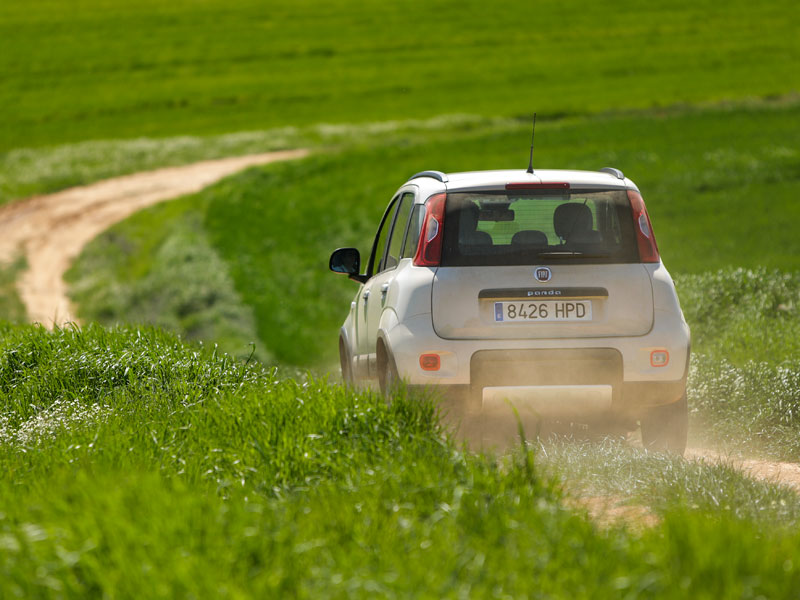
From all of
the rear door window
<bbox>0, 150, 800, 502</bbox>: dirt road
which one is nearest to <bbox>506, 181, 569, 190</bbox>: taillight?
the rear door window

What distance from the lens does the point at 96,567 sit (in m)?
3.56

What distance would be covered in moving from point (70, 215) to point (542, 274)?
25.4 meters

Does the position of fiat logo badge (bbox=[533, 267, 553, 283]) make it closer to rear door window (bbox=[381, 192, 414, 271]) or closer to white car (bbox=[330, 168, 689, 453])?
white car (bbox=[330, 168, 689, 453])

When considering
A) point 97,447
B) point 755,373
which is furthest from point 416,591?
point 755,373

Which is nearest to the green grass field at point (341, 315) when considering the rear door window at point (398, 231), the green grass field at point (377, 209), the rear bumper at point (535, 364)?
the green grass field at point (377, 209)

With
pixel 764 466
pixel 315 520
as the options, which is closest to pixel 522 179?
pixel 764 466

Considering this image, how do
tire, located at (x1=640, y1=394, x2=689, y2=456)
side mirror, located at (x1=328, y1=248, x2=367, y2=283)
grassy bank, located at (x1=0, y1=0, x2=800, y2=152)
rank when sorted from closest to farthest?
tire, located at (x1=640, y1=394, x2=689, y2=456) → side mirror, located at (x1=328, y1=248, x2=367, y2=283) → grassy bank, located at (x1=0, y1=0, x2=800, y2=152)

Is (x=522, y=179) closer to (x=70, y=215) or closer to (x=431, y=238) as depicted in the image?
(x=431, y=238)

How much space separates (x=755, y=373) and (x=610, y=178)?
2.57 m

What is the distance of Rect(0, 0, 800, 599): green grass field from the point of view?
3.71 metres

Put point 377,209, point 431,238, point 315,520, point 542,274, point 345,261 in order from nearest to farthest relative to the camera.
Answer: point 315,520 < point 542,274 < point 431,238 < point 345,261 < point 377,209

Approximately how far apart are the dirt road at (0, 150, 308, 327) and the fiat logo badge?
1561 centimetres

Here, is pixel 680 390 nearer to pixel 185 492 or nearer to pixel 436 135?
pixel 185 492

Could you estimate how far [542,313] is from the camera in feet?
21.0
